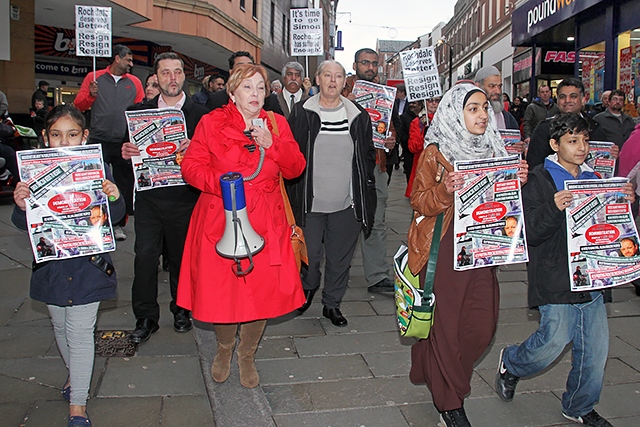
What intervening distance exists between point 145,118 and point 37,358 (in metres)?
1.88

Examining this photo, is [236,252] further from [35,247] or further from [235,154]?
[35,247]

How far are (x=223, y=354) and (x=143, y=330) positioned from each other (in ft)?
3.38

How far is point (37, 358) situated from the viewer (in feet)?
14.5

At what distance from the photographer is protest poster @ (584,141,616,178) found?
4880 mm

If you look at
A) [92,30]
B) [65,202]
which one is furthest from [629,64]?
[65,202]

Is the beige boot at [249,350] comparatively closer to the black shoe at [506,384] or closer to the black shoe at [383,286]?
the black shoe at [506,384]

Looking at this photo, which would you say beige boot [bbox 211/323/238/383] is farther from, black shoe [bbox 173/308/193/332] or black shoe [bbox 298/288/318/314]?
black shoe [bbox 298/288/318/314]

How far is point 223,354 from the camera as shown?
4.05 metres

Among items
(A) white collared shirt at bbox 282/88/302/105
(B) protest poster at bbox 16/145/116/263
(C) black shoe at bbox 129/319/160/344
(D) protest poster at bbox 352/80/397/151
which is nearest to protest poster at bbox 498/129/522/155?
(D) protest poster at bbox 352/80/397/151

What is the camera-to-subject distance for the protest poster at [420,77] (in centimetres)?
772

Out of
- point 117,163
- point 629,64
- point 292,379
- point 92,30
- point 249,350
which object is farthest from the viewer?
point 629,64

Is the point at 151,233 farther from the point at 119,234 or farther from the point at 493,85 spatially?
the point at 119,234

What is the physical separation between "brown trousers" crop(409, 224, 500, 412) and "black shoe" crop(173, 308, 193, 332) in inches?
91.2

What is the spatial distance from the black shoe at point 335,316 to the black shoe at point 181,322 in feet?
3.72
